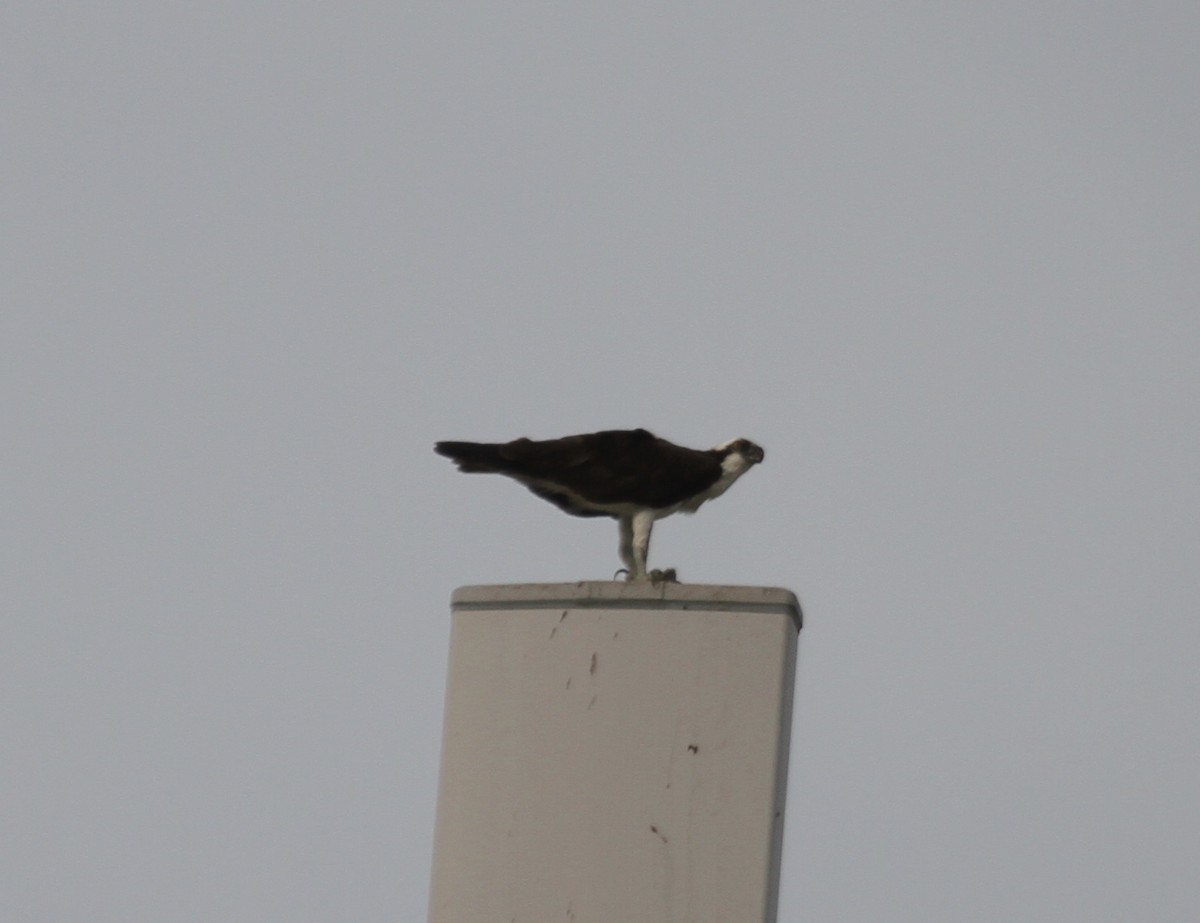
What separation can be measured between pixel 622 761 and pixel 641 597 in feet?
1.87

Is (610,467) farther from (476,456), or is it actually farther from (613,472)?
(476,456)

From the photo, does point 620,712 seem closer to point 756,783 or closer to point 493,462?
point 756,783

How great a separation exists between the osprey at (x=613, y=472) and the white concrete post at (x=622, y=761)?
114 cm

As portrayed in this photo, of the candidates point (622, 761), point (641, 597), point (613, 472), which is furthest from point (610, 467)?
point (622, 761)

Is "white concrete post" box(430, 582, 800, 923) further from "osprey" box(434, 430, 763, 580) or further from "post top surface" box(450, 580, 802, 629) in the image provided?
"osprey" box(434, 430, 763, 580)

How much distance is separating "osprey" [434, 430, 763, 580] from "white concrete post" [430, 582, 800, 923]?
3.73 feet

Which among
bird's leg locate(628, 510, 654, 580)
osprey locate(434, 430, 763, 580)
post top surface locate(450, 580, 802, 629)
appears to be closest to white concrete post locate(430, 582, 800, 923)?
post top surface locate(450, 580, 802, 629)

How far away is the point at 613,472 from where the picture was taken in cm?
822

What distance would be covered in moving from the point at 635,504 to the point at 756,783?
2121 mm

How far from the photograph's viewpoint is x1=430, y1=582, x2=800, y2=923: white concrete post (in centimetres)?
641

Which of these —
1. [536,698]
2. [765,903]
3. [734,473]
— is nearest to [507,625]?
[536,698]

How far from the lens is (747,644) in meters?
6.60

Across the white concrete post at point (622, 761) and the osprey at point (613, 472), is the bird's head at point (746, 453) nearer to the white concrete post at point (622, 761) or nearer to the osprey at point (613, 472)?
the osprey at point (613, 472)

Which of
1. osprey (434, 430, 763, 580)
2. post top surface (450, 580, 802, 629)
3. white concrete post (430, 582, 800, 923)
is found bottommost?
white concrete post (430, 582, 800, 923)
